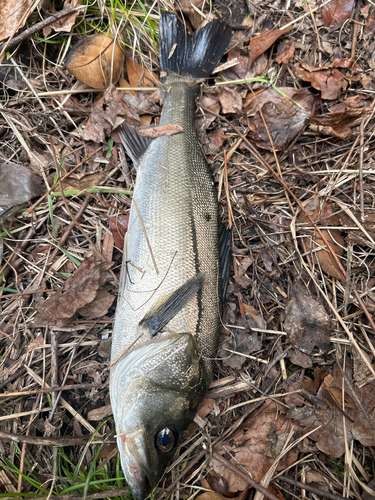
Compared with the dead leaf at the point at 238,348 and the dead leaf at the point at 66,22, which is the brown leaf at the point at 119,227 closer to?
the dead leaf at the point at 238,348

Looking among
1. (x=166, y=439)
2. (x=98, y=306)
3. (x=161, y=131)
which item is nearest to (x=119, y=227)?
(x=98, y=306)

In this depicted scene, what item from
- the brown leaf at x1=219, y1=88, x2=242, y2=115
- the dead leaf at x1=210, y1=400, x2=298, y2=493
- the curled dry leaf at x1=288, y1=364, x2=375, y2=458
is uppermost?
the brown leaf at x1=219, y1=88, x2=242, y2=115

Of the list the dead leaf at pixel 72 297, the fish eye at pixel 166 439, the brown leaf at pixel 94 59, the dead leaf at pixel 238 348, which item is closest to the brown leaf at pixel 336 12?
the brown leaf at pixel 94 59

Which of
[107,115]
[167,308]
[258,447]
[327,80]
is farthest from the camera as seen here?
[327,80]

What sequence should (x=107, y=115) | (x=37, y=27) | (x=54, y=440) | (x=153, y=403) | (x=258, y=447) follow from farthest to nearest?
(x=107, y=115), (x=37, y=27), (x=258, y=447), (x=54, y=440), (x=153, y=403)

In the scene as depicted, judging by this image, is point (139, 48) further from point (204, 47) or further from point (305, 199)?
point (305, 199)

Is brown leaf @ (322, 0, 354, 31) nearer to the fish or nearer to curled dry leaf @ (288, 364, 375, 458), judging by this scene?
the fish

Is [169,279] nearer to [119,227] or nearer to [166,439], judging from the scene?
[119,227]

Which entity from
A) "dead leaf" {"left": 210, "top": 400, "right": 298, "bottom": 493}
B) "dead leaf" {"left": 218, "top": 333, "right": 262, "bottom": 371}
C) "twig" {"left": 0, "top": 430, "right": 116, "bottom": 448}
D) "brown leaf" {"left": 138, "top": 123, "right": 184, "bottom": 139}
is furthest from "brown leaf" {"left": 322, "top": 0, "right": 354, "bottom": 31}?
"twig" {"left": 0, "top": 430, "right": 116, "bottom": 448}
